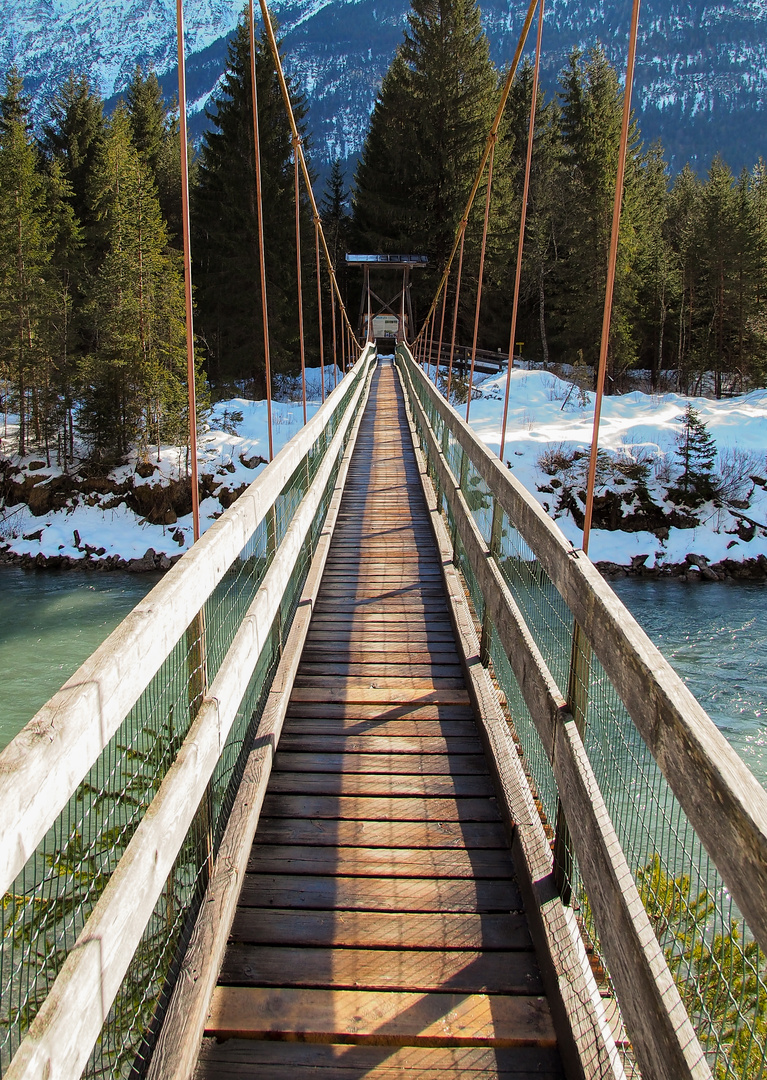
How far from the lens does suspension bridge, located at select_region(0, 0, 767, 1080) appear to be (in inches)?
45.8

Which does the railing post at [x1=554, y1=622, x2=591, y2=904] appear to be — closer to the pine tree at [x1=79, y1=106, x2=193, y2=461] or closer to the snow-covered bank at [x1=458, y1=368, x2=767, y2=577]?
the snow-covered bank at [x1=458, y1=368, x2=767, y2=577]

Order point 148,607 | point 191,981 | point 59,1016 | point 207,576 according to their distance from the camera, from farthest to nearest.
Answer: point 207,576
point 191,981
point 148,607
point 59,1016

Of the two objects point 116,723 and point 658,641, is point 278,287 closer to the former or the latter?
point 658,641

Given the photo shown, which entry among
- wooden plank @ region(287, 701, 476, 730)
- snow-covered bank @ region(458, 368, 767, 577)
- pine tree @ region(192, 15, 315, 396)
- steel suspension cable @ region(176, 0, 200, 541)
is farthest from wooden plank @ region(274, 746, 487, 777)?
pine tree @ region(192, 15, 315, 396)

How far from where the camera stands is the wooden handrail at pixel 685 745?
3.31ft

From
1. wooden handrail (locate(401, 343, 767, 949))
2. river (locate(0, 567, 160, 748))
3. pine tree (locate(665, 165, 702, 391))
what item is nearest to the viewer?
wooden handrail (locate(401, 343, 767, 949))

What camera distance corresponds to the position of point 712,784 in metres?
1.12

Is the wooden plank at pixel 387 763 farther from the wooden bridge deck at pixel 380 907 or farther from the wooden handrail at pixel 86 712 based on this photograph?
the wooden handrail at pixel 86 712

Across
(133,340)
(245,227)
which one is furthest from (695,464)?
(245,227)

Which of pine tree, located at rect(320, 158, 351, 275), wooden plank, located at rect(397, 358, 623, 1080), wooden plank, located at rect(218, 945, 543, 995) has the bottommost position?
wooden plank, located at rect(218, 945, 543, 995)

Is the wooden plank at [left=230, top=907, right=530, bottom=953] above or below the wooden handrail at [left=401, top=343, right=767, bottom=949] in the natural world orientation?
below

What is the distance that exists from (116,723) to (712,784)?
3.01 feet

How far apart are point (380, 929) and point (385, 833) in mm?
439

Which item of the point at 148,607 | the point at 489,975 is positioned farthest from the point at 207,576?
the point at 489,975
